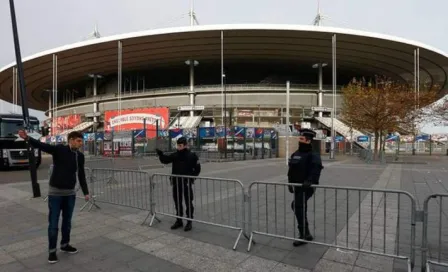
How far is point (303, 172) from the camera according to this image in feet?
16.1

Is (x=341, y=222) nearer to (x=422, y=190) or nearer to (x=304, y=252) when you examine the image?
(x=304, y=252)

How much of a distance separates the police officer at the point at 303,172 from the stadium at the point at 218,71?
3479cm

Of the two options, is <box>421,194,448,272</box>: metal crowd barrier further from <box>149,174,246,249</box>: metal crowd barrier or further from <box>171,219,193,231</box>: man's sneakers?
<box>171,219,193,231</box>: man's sneakers

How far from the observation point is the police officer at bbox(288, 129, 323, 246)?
15.8 ft

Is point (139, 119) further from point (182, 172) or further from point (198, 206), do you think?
point (182, 172)

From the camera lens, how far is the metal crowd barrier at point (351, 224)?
4293mm

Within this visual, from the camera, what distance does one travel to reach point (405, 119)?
26609 mm

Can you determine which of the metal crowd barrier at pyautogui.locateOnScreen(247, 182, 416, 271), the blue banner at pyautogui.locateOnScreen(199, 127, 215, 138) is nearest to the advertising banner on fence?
the blue banner at pyautogui.locateOnScreen(199, 127, 215, 138)

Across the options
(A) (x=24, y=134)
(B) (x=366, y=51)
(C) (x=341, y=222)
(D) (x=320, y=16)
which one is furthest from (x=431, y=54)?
(A) (x=24, y=134)

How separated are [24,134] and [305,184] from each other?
3855mm

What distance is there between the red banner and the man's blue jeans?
198 feet

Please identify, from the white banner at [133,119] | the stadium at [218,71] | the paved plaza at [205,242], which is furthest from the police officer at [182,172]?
the white banner at [133,119]

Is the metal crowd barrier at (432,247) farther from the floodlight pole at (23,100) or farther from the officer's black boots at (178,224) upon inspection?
the floodlight pole at (23,100)

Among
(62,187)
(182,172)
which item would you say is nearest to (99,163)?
(182,172)
